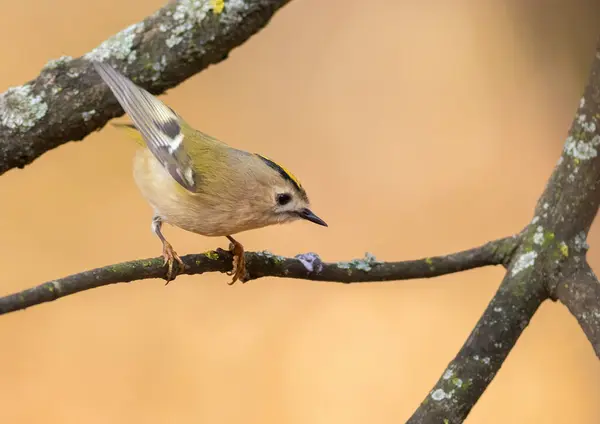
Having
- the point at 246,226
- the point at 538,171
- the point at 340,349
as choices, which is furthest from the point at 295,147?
the point at 246,226

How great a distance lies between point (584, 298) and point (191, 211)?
2.04ft

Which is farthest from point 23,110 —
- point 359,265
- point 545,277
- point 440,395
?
point 545,277

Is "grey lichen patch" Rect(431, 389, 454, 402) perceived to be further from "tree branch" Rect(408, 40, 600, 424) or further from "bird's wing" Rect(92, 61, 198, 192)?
"bird's wing" Rect(92, 61, 198, 192)

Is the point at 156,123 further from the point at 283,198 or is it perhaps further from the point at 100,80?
the point at 283,198

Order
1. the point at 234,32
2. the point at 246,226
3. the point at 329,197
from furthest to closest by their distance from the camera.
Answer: the point at 329,197, the point at 246,226, the point at 234,32

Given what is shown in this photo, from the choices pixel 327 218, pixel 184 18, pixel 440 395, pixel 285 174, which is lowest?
pixel 440 395

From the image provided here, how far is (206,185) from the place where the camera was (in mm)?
1118

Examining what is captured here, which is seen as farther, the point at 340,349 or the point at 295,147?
the point at 295,147

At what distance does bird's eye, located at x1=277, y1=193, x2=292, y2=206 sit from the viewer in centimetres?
111

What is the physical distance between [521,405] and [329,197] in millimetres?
910

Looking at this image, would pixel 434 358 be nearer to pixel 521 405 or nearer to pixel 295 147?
pixel 521 405

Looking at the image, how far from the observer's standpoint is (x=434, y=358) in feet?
7.02

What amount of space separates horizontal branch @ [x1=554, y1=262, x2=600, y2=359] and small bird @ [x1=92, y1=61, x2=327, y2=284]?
1.30ft

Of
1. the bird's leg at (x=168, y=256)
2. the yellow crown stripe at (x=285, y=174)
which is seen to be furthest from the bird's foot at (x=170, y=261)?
the yellow crown stripe at (x=285, y=174)
